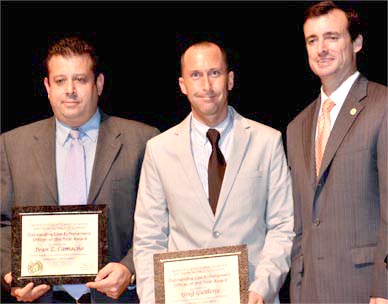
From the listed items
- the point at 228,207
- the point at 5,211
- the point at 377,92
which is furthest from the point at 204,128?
the point at 5,211

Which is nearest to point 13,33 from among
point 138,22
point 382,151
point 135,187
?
point 138,22

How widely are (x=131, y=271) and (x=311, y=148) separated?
113 centimetres

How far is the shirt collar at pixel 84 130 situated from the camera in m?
3.43

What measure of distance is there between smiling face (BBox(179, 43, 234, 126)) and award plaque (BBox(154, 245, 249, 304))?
2.41 feet

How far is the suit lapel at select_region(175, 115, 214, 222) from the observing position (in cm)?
312

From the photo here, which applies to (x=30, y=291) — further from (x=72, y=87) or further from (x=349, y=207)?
(x=349, y=207)

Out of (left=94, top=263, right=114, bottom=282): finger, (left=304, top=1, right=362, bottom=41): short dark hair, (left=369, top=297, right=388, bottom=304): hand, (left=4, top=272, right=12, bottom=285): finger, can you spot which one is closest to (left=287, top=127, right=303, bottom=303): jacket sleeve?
(left=369, top=297, right=388, bottom=304): hand

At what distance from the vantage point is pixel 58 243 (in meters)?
3.12

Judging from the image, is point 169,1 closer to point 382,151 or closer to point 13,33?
point 13,33

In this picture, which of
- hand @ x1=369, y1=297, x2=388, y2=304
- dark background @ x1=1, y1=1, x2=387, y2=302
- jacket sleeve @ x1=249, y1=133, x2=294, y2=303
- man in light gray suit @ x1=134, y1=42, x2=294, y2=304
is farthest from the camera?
dark background @ x1=1, y1=1, x2=387, y2=302

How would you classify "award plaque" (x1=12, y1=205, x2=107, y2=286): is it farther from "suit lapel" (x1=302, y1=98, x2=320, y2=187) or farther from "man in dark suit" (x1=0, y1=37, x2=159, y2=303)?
"suit lapel" (x1=302, y1=98, x2=320, y2=187)

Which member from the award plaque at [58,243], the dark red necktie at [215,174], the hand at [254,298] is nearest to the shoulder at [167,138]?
the dark red necktie at [215,174]

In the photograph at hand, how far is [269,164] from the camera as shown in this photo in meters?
3.19

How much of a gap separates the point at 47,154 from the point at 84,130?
0.80ft
